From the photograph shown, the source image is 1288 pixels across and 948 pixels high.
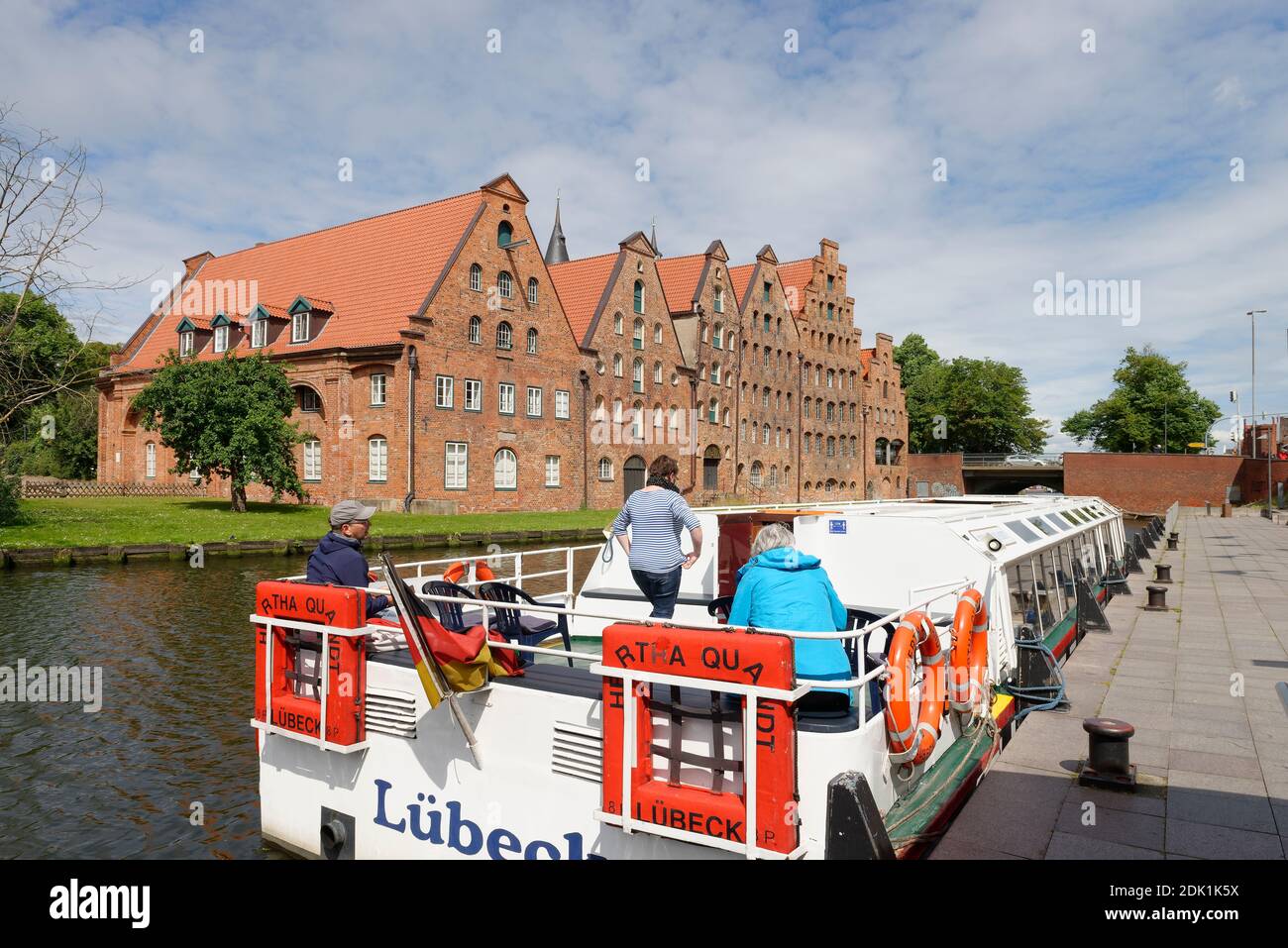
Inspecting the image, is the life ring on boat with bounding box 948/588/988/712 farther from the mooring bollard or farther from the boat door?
the boat door

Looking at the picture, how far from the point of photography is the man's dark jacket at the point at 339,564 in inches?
243

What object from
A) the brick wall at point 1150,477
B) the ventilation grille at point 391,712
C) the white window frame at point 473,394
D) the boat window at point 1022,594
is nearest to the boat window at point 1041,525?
the boat window at point 1022,594

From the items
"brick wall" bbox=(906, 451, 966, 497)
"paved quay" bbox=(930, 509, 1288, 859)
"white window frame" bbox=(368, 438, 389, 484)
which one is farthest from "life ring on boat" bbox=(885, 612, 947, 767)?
"brick wall" bbox=(906, 451, 966, 497)

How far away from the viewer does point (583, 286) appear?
1864 inches

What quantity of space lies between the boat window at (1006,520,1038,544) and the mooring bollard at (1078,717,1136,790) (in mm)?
4159

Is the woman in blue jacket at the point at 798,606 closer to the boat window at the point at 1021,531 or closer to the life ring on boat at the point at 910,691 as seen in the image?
the life ring on boat at the point at 910,691

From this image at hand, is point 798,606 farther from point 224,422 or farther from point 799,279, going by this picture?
point 799,279

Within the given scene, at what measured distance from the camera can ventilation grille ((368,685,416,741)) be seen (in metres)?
5.53

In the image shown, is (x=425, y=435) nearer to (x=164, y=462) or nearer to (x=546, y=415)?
(x=546, y=415)

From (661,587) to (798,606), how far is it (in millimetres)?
2299

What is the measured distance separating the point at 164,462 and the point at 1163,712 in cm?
4563

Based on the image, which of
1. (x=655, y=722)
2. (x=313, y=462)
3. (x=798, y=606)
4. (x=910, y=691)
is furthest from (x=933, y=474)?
(x=655, y=722)
